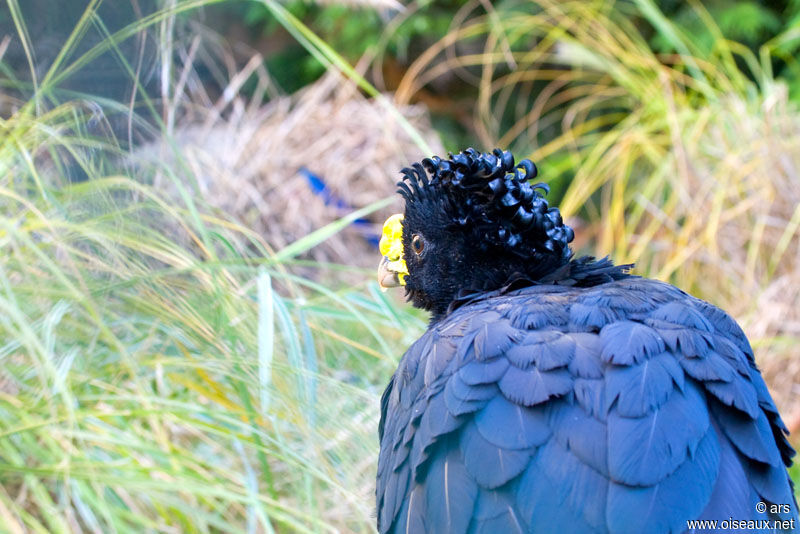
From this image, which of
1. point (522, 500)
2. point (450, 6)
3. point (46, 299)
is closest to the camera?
point (522, 500)

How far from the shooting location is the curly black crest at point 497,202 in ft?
6.44

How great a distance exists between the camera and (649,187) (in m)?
3.79

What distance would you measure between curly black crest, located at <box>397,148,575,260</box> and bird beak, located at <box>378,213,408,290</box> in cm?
21

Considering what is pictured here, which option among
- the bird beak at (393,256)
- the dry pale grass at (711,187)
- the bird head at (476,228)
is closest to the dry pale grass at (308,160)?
the dry pale grass at (711,187)

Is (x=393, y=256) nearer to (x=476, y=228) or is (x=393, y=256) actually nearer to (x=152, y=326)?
(x=476, y=228)

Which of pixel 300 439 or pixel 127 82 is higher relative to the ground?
pixel 127 82

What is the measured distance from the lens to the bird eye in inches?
84.1

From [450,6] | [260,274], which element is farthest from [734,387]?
[450,6]

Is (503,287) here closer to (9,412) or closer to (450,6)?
(9,412)

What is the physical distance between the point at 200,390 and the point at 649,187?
7.84ft

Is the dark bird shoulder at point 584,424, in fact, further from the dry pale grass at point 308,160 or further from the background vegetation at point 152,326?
the dry pale grass at point 308,160

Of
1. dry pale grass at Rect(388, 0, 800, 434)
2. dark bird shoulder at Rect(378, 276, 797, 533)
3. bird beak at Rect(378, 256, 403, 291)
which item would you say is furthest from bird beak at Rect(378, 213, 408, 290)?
dry pale grass at Rect(388, 0, 800, 434)

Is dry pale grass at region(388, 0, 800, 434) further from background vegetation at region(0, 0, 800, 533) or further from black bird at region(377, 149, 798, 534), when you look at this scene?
black bird at region(377, 149, 798, 534)

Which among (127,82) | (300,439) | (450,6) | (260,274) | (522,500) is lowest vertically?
(300,439)
